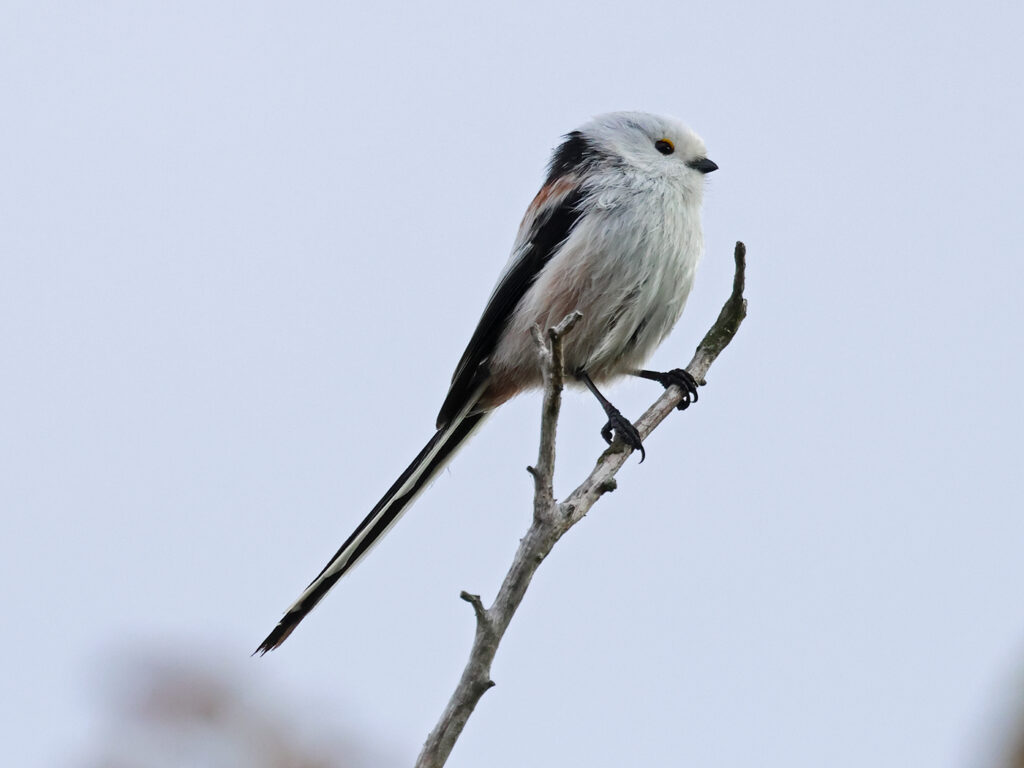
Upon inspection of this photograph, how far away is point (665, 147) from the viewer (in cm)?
601

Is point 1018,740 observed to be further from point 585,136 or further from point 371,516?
point 585,136

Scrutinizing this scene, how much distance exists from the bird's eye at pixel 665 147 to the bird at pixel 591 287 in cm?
7

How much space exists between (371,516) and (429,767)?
214cm

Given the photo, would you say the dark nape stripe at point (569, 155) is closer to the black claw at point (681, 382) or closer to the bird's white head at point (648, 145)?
the bird's white head at point (648, 145)

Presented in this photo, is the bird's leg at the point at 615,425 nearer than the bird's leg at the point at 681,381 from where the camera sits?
Yes

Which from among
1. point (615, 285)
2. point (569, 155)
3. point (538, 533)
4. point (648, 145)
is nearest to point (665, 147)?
point (648, 145)

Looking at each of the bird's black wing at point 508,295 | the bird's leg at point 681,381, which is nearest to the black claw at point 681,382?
the bird's leg at point 681,381

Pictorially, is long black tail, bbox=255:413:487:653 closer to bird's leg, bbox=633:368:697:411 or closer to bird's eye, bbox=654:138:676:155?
bird's leg, bbox=633:368:697:411

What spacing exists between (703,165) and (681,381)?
142 centimetres

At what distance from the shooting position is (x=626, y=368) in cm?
552

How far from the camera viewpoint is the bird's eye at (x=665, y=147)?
6.00m

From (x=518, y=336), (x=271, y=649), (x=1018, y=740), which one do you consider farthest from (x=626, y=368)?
(x=1018, y=740)

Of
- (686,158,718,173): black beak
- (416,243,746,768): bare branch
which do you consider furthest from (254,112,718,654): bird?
(416,243,746,768): bare branch

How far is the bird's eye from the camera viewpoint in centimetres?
600
